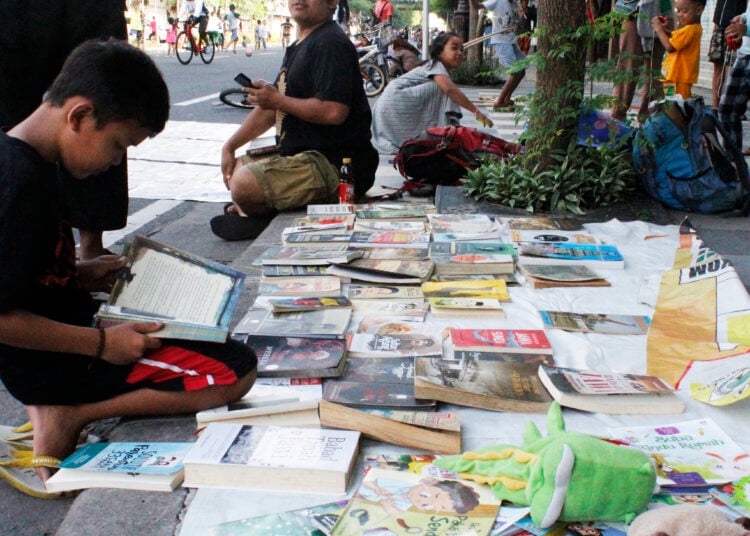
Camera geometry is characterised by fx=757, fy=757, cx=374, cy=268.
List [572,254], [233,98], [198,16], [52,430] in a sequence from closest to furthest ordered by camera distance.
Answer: [52,430] < [572,254] < [233,98] < [198,16]

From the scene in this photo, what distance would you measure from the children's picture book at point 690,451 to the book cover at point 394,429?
386 mm

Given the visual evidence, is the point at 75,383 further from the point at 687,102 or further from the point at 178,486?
the point at 687,102

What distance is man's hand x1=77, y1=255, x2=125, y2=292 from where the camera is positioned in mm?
1941

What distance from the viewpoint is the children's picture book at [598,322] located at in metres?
2.39

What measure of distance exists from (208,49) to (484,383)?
1722cm

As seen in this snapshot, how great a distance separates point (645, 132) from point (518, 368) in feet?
8.84

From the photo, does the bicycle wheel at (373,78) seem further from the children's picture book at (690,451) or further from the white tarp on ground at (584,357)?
the children's picture book at (690,451)

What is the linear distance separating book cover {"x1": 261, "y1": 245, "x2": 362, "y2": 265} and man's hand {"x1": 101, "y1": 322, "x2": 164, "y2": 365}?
47.7 inches

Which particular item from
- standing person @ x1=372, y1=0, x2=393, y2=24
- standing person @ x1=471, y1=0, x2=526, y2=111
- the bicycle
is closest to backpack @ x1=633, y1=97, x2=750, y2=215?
standing person @ x1=471, y1=0, x2=526, y2=111

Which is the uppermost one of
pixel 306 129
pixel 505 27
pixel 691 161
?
pixel 505 27

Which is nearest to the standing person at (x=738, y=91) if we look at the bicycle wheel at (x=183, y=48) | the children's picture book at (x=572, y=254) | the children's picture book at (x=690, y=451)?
the children's picture book at (x=572, y=254)

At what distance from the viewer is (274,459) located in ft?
5.09

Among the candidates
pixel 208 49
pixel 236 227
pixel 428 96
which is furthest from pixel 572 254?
pixel 208 49

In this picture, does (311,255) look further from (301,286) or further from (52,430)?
(52,430)
